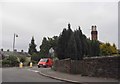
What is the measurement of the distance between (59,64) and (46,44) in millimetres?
63418

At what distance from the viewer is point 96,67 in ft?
71.1

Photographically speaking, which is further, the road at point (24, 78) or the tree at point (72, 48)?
the tree at point (72, 48)

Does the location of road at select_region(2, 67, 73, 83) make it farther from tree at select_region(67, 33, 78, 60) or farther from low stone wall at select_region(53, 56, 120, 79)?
tree at select_region(67, 33, 78, 60)

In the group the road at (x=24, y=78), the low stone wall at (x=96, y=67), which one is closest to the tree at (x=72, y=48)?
the low stone wall at (x=96, y=67)

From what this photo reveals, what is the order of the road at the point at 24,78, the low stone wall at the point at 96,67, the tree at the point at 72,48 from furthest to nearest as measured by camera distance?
the tree at the point at 72,48 → the low stone wall at the point at 96,67 → the road at the point at 24,78

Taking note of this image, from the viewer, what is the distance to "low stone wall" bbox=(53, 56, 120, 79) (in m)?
19.6

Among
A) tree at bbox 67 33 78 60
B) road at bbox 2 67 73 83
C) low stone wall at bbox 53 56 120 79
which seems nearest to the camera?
road at bbox 2 67 73 83

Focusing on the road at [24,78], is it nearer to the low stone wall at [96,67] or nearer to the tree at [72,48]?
the low stone wall at [96,67]

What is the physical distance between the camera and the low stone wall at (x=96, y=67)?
19.6m

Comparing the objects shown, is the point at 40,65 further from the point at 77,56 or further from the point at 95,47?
the point at 77,56

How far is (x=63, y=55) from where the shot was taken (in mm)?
30000

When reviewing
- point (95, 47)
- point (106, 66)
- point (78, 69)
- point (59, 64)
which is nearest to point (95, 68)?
point (106, 66)

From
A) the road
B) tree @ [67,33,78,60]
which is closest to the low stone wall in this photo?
tree @ [67,33,78,60]

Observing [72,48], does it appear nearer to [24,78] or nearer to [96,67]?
[96,67]
